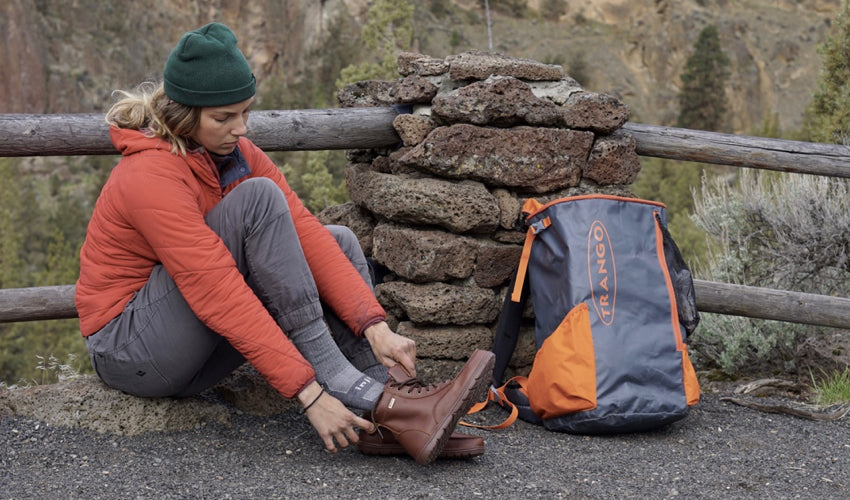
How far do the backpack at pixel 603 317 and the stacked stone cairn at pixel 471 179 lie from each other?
0.16 metres

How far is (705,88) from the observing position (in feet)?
119

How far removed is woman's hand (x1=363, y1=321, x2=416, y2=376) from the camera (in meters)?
2.42

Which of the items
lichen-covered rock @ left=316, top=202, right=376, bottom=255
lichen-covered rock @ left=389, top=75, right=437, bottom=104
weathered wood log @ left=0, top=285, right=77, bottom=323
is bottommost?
weathered wood log @ left=0, top=285, right=77, bottom=323

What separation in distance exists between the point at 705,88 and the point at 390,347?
36.5m

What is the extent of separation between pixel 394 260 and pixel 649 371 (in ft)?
3.31

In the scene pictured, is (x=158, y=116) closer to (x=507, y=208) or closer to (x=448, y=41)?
(x=507, y=208)

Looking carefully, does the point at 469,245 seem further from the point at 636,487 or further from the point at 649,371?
the point at 636,487

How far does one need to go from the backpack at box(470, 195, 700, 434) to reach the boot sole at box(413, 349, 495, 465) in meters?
0.56

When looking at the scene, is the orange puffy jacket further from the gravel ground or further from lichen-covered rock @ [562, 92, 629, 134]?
lichen-covered rock @ [562, 92, 629, 134]

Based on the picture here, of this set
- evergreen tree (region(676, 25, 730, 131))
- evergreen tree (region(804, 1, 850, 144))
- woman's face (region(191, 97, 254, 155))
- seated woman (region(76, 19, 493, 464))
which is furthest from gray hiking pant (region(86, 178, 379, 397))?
evergreen tree (region(676, 25, 730, 131))

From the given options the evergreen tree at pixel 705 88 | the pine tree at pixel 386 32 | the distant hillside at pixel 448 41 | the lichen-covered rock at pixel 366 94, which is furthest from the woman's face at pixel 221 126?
the distant hillside at pixel 448 41

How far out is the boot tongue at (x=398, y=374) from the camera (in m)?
2.41

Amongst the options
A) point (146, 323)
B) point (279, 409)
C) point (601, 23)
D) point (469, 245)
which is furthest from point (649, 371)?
point (601, 23)

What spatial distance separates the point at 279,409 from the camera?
2.90 m
